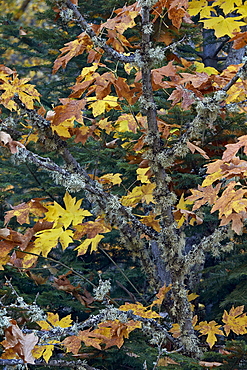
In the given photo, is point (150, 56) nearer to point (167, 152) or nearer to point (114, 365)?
point (167, 152)

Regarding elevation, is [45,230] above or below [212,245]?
above

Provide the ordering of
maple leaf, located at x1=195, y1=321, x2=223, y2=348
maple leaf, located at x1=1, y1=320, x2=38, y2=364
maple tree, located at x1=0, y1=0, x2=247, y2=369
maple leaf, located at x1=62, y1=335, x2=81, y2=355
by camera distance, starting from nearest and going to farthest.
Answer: maple leaf, located at x1=1, y1=320, x2=38, y2=364
maple leaf, located at x1=62, y1=335, x2=81, y2=355
maple tree, located at x1=0, y1=0, x2=247, y2=369
maple leaf, located at x1=195, y1=321, x2=223, y2=348

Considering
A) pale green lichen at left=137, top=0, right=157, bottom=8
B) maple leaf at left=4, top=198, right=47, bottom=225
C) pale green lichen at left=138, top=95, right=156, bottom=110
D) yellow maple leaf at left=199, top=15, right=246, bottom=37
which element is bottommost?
maple leaf at left=4, top=198, right=47, bottom=225

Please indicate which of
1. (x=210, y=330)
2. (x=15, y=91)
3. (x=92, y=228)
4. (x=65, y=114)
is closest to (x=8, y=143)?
(x=65, y=114)

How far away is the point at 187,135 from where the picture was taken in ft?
6.50

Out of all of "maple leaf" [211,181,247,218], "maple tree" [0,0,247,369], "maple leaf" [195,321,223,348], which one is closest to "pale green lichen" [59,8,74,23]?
"maple tree" [0,0,247,369]

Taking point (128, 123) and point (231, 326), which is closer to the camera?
point (231, 326)

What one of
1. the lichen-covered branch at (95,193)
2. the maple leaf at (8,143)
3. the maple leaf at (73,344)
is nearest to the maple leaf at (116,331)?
the maple leaf at (73,344)

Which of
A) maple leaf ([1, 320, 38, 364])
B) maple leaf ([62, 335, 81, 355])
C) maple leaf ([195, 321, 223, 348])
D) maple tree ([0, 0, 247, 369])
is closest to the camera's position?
maple leaf ([1, 320, 38, 364])

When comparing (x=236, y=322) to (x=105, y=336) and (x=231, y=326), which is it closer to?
(x=231, y=326)

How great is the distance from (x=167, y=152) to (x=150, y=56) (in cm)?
44

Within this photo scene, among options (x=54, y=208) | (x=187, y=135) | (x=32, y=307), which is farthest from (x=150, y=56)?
(x=32, y=307)

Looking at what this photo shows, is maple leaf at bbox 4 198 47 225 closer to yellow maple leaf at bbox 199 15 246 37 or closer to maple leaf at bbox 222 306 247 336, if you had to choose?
maple leaf at bbox 222 306 247 336

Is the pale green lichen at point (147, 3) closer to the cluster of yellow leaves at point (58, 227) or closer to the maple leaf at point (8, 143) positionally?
the maple leaf at point (8, 143)
